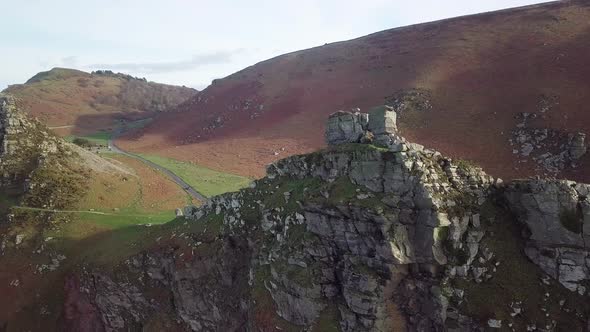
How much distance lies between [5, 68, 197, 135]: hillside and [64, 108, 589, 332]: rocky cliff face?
282 ft

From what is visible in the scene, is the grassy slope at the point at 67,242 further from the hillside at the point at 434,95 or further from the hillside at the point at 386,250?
the hillside at the point at 434,95

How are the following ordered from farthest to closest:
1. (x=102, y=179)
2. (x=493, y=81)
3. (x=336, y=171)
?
1. (x=493, y=81)
2. (x=102, y=179)
3. (x=336, y=171)

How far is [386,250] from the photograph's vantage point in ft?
61.3

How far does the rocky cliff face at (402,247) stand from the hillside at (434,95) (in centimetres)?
2395

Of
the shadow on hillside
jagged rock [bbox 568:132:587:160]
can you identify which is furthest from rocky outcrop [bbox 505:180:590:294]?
the shadow on hillside

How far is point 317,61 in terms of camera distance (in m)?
92.9

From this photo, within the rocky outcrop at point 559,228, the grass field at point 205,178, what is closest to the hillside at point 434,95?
the grass field at point 205,178

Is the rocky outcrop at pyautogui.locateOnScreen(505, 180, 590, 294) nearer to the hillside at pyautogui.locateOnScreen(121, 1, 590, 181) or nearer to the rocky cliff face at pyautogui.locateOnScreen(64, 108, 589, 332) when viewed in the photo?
the rocky cliff face at pyautogui.locateOnScreen(64, 108, 589, 332)

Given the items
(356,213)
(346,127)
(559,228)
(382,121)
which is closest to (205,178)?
(346,127)

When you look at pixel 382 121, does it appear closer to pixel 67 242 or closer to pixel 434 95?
pixel 67 242

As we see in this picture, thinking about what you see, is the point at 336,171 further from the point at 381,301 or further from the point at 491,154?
the point at 491,154

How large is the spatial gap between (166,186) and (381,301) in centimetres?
3624

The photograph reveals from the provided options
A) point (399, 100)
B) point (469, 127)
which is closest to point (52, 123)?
point (399, 100)

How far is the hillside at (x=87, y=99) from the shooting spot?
102812mm
